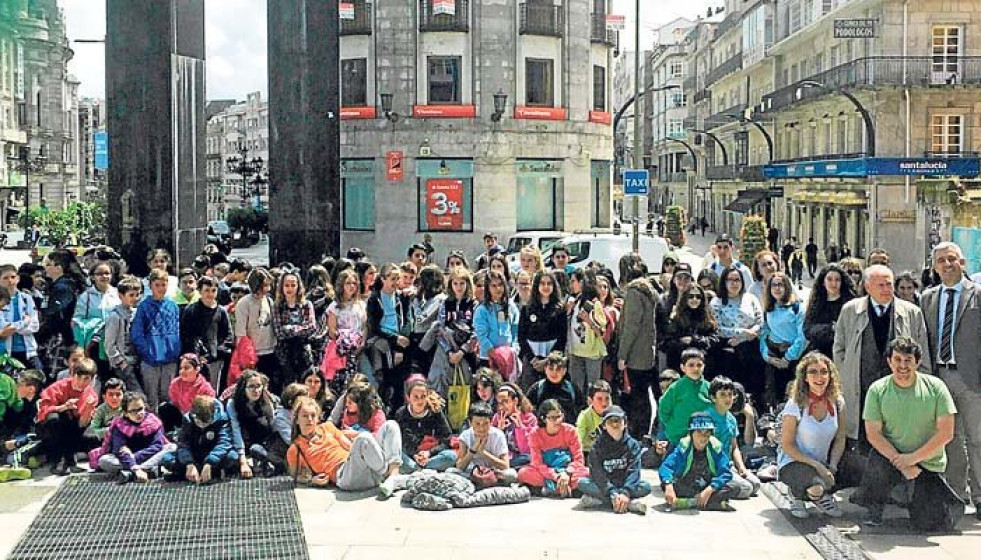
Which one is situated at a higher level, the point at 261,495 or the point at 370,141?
the point at 370,141

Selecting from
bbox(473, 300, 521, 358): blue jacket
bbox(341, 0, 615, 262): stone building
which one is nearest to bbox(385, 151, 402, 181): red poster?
bbox(341, 0, 615, 262): stone building

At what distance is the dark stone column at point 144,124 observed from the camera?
18250mm

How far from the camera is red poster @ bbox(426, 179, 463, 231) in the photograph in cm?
4059

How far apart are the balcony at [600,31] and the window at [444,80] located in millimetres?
5674

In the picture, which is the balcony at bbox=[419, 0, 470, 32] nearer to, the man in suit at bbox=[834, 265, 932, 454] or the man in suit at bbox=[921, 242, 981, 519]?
the man in suit at bbox=[834, 265, 932, 454]

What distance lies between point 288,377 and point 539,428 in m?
2.99

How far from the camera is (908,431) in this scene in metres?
9.52

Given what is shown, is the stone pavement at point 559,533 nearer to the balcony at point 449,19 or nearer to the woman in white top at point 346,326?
the woman in white top at point 346,326

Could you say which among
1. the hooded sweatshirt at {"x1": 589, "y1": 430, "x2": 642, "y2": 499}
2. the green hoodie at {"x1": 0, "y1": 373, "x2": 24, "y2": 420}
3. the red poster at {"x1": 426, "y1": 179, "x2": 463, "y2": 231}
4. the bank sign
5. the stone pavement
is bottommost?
the stone pavement

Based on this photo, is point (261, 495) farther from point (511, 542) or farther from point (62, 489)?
point (511, 542)

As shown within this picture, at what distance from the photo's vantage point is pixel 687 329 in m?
12.2

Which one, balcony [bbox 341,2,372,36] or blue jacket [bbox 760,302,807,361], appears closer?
blue jacket [bbox 760,302,807,361]

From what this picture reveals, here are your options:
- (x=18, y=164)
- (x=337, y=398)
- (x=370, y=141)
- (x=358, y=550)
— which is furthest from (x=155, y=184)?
(x=18, y=164)

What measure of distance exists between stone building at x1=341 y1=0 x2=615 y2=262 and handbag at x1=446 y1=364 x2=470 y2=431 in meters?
28.1
